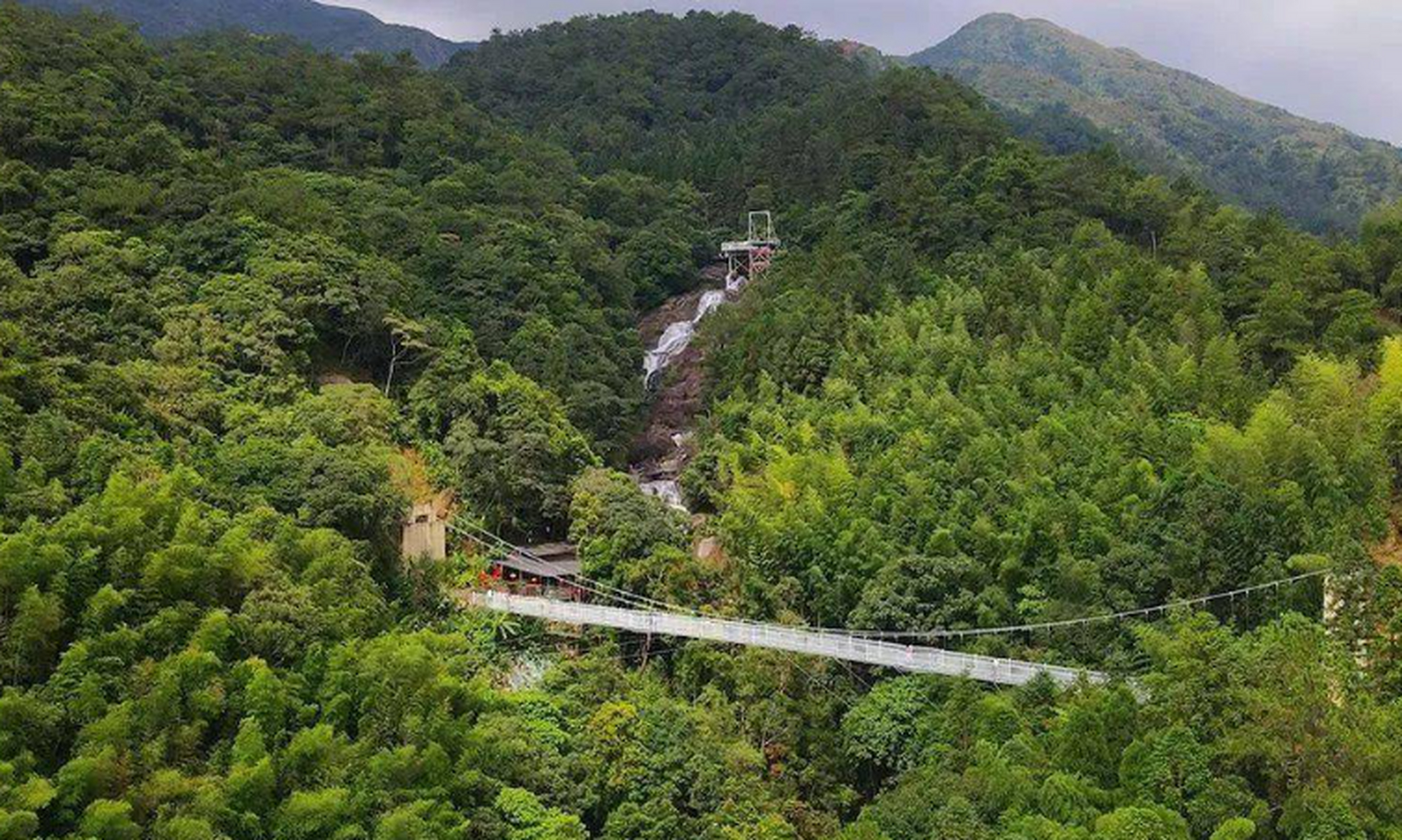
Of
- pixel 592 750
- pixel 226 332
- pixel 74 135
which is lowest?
pixel 592 750

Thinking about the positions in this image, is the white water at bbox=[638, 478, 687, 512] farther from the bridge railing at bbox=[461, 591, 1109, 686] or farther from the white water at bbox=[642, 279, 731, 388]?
the bridge railing at bbox=[461, 591, 1109, 686]

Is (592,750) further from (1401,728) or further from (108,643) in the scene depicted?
(1401,728)

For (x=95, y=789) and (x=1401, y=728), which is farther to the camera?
(x=1401, y=728)

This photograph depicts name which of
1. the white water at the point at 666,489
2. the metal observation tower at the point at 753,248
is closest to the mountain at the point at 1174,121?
the metal observation tower at the point at 753,248

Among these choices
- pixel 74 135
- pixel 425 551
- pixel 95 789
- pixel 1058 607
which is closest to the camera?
pixel 95 789

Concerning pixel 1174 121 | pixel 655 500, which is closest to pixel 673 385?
pixel 655 500

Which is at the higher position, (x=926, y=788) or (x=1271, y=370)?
(x=1271, y=370)

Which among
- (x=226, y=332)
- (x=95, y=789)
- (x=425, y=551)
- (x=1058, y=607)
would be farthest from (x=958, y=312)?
(x=95, y=789)

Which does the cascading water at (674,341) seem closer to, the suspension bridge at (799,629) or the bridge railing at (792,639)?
the suspension bridge at (799,629)
